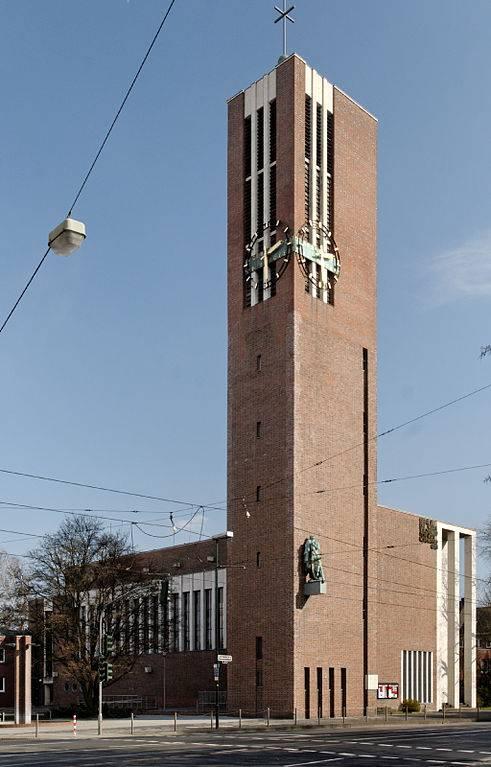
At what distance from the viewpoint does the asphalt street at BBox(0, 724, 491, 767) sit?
2645 centimetres

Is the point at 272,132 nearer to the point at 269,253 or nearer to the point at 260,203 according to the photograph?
the point at 260,203

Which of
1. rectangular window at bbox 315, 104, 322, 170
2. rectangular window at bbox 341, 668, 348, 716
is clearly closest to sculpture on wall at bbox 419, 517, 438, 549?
rectangular window at bbox 341, 668, 348, 716

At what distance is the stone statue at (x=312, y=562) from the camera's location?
5350 centimetres

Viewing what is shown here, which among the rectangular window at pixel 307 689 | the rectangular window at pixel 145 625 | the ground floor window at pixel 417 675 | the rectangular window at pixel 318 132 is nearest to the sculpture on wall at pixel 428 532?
the ground floor window at pixel 417 675

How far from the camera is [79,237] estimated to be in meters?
15.0

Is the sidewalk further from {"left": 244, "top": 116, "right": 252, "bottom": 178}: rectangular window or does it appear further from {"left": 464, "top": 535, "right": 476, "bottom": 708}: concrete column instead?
{"left": 244, "top": 116, "right": 252, "bottom": 178}: rectangular window

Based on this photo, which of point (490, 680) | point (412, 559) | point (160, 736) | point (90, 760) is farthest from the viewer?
point (490, 680)

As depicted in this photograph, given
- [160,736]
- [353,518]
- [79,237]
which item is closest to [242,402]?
[353,518]

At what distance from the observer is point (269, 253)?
58.5 metres

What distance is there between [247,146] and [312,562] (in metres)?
25.8

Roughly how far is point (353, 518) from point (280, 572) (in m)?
6.55

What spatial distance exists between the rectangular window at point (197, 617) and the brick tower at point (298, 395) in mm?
7625

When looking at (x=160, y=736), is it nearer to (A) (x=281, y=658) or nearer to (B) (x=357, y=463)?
(A) (x=281, y=658)

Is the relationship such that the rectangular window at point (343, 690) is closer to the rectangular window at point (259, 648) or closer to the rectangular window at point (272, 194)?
the rectangular window at point (259, 648)
